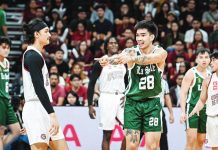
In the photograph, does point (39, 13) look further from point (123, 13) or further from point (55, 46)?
point (123, 13)

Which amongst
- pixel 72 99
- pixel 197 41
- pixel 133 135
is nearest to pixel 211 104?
pixel 133 135

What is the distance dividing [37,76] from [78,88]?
23.6 ft

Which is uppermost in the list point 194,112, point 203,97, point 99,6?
point 99,6

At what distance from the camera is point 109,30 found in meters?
19.0

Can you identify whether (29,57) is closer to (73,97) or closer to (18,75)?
(73,97)

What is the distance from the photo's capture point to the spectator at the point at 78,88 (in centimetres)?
1535

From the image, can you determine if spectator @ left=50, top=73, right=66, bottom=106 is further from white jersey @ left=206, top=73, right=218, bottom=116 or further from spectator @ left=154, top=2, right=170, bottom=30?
spectator @ left=154, top=2, right=170, bottom=30

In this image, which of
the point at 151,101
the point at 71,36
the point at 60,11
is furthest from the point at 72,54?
the point at 151,101

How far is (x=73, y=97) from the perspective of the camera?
14.8 m

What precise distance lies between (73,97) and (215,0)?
708cm

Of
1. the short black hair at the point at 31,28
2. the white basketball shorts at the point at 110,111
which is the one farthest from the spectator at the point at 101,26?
the short black hair at the point at 31,28

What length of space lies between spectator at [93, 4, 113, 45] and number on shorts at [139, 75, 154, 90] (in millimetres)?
9087

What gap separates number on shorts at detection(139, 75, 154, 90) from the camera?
31.4ft

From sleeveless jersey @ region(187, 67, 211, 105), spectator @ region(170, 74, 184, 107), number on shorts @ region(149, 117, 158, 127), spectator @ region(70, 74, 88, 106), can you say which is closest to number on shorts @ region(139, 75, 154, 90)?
number on shorts @ region(149, 117, 158, 127)
